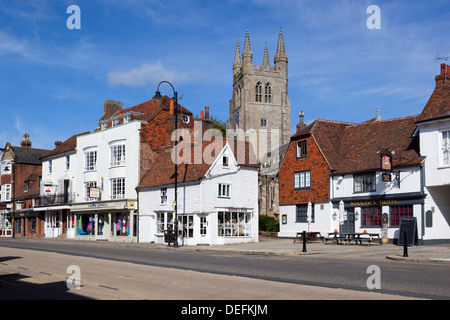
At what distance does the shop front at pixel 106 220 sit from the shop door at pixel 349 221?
16.5m

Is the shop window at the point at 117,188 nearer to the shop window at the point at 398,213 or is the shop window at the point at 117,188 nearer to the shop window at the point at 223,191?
the shop window at the point at 223,191

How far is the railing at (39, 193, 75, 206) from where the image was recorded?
48612 mm

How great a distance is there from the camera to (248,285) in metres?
12.0

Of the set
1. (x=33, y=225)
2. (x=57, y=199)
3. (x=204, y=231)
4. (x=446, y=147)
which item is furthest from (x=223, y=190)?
(x=33, y=225)

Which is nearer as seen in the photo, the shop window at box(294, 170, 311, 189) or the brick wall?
the brick wall

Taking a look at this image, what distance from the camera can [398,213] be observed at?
31.7 metres

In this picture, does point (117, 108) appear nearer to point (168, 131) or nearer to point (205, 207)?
point (168, 131)

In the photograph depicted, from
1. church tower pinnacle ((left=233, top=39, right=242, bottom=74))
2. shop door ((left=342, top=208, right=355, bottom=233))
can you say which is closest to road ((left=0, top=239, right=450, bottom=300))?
shop door ((left=342, top=208, right=355, bottom=233))

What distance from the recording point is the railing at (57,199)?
159 feet

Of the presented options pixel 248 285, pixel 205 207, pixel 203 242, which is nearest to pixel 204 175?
pixel 205 207

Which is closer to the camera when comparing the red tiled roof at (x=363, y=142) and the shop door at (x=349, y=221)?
the red tiled roof at (x=363, y=142)

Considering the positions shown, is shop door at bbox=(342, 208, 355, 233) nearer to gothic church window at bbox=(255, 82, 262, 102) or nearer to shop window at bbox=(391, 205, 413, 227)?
shop window at bbox=(391, 205, 413, 227)

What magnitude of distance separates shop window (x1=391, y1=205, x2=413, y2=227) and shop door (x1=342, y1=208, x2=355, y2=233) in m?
3.50

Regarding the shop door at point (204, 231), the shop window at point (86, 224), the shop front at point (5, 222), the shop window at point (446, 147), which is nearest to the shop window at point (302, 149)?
the shop door at point (204, 231)
